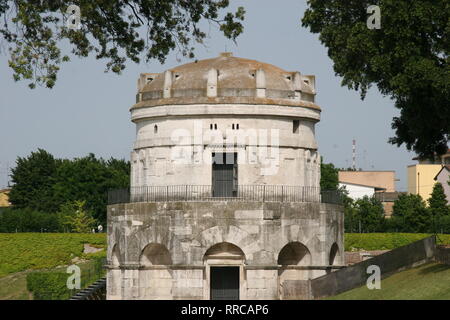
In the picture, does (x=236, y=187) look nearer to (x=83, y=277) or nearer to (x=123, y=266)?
(x=123, y=266)

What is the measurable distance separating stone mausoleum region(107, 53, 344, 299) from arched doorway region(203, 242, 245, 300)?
Answer: 5 cm

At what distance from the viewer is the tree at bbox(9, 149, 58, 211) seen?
10819cm

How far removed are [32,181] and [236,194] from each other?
206ft

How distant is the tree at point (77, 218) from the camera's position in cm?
9069

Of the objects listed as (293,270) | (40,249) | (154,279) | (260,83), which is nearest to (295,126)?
(260,83)

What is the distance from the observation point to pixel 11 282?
71062mm

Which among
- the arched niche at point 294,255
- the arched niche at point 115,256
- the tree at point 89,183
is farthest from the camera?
the tree at point 89,183

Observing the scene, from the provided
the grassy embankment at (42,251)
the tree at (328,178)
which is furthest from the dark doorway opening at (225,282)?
the tree at (328,178)

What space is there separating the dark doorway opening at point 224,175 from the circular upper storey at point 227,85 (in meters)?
2.99

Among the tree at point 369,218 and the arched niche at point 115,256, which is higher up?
the tree at point 369,218

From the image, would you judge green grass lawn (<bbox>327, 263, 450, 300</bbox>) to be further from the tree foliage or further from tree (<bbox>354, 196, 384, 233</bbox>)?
the tree foliage

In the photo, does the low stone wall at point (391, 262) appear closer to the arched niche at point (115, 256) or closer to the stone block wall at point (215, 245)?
the stone block wall at point (215, 245)

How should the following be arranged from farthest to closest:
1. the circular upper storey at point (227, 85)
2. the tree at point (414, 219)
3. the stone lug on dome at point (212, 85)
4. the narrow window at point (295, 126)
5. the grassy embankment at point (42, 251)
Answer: the tree at point (414, 219), the grassy embankment at point (42, 251), the narrow window at point (295, 126), the circular upper storey at point (227, 85), the stone lug on dome at point (212, 85)
